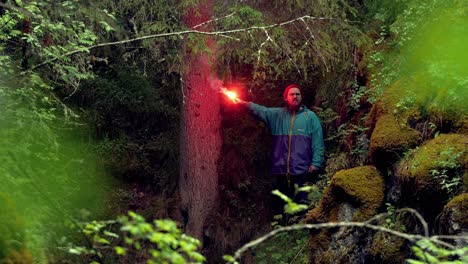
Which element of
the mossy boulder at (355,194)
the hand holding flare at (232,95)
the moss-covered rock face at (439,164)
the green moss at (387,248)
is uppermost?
the hand holding flare at (232,95)

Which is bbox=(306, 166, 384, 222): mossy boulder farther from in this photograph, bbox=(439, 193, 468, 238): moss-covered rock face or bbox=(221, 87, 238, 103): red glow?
bbox=(221, 87, 238, 103): red glow

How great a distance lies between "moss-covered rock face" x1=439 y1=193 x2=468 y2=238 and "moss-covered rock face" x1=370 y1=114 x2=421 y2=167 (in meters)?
1.58

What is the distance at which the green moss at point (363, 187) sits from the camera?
7223 mm

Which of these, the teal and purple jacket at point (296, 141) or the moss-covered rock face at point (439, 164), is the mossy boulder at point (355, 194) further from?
the teal and purple jacket at point (296, 141)

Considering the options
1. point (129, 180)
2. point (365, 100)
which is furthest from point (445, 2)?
point (129, 180)

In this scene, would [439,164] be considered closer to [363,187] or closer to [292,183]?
[363,187]

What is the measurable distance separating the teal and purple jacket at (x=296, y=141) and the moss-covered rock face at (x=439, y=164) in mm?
2888

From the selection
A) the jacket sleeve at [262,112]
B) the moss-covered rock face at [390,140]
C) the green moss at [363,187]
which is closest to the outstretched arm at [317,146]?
the jacket sleeve at [262,112]

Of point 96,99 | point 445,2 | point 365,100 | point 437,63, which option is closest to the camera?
point 437,63

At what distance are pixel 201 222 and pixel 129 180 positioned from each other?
265cm

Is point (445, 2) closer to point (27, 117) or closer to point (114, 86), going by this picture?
point (27, 117)

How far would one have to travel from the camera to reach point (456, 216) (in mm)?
5406

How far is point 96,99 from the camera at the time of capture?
477 inches

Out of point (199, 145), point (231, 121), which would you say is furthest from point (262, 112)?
point (231, 121)
